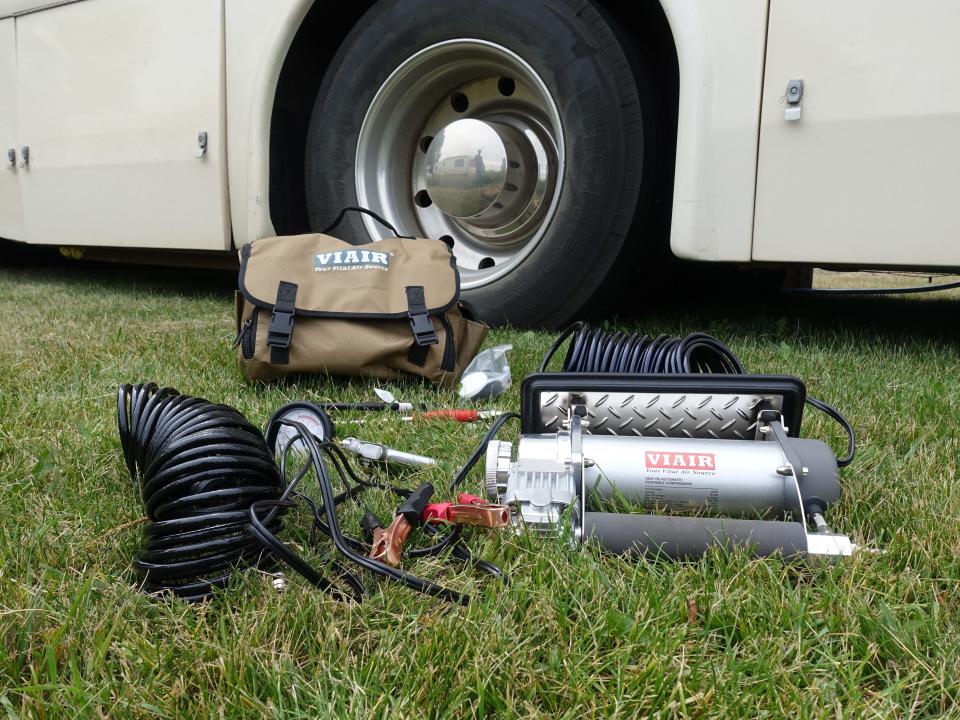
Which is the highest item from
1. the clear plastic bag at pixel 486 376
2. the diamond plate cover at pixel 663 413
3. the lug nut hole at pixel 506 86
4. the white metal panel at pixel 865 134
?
the lug nut hole at pixel 506 86

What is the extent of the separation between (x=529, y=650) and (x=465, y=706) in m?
0.09

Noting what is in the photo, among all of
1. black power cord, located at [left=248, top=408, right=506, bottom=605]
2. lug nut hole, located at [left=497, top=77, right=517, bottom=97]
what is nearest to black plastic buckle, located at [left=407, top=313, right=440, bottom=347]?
black power cord, located at [left=248, top=408, right=506, bottom=605]

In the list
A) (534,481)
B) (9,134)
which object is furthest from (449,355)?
(9,134)

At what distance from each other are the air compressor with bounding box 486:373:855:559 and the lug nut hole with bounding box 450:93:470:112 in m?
1.63

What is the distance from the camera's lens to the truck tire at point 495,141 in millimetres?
2125

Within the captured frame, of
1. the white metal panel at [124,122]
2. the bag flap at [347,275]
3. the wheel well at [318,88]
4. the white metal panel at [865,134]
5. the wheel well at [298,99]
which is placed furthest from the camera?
Answer: the white metal panel at [124,122]

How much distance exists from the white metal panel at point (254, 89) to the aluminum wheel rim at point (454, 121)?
1.22ft

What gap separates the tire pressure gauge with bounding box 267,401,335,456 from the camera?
3.99 ft

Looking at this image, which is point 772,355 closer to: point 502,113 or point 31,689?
point 502,113

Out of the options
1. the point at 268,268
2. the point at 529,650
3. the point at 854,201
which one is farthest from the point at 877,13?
the point at 529,650

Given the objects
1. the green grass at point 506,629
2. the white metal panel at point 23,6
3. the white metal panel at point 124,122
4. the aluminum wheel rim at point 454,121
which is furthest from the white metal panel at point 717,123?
the white metal panel at point 23,6

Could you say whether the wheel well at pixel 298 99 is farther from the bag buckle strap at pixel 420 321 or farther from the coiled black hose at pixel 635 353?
the coiled black hose at pixel 635 353

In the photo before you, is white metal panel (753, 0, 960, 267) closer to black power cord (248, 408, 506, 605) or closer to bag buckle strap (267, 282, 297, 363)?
bag buckle strap (267, 282, 297, 363)

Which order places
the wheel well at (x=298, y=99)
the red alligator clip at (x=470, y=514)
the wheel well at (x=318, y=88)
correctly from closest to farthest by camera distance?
the red alligator clip at (x=470, y=514) → the wheel well at (x=318, y=88) → the wheel well at (x=298, y=99)
